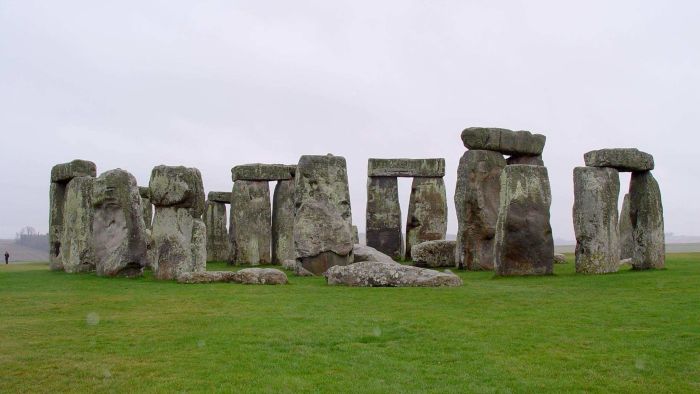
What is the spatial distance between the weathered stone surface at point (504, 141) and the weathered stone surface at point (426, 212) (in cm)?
569

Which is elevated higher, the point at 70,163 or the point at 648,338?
the point at 70,163

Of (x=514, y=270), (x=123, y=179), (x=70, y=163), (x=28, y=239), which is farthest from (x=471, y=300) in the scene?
(x=28, y=239)

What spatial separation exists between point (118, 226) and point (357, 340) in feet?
32.3

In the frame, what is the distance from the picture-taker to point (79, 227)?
58.0 ft

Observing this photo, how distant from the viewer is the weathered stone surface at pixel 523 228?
15.1m

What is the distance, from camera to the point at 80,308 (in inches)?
418

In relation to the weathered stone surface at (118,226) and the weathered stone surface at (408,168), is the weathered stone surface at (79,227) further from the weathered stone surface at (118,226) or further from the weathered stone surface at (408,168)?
the weathered stone surface at (408,168)

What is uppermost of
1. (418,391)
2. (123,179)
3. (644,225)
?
(123,179)

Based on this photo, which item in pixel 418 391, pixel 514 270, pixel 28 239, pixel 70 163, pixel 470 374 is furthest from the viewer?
pixel 28 239

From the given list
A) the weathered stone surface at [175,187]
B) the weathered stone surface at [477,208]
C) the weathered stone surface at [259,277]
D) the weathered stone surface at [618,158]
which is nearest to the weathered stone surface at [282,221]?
the weathered stone surface at [477,208]

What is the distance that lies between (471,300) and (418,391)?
5038 millimetres

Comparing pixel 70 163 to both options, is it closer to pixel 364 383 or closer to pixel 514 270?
pixel 514 270

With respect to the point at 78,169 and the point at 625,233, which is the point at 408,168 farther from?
the point at 78,169

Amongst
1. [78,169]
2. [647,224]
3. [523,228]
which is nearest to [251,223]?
[78,169]
